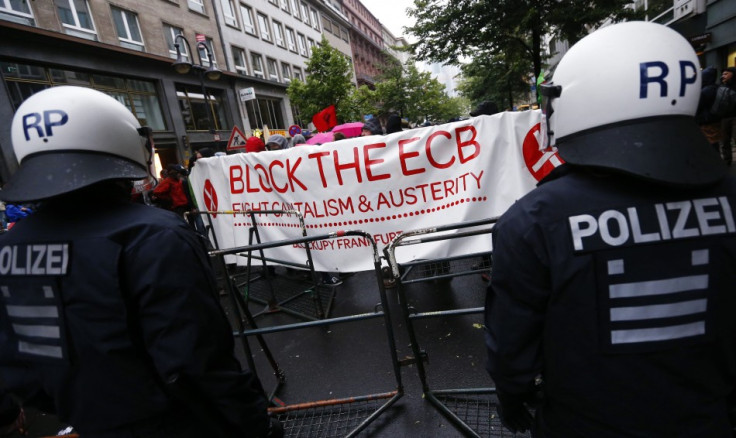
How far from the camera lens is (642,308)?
105cm

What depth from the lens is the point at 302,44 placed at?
34.0 m

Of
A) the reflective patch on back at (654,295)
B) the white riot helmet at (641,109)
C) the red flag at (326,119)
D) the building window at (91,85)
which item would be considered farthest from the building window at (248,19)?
the reflective patch on back at (654,295)

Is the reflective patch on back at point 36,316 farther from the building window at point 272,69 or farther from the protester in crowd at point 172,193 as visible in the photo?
the building window at point 272,69

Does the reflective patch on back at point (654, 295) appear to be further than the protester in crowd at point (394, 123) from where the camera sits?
No

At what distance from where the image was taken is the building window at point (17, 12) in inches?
484

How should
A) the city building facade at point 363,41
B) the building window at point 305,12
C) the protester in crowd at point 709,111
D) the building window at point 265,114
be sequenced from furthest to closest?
1. the city building facade at point 363,41
2. the building window at point 305,12
3. the building window at point 265,114
4. the protester in crowd at point 709,111

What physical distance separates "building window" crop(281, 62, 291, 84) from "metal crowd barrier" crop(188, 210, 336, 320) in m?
28.0

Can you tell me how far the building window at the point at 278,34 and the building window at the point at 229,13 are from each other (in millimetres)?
4909

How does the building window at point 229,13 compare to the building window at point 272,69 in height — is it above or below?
above

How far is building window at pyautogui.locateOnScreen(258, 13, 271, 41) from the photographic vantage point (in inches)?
1093

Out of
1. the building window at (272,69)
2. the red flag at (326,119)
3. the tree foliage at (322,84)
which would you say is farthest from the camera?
the building window at (272,69)

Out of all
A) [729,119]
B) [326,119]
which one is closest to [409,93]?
[326,119]

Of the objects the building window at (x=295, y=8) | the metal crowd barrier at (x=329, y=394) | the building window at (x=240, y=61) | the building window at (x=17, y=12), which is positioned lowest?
the metal crowd barrier at (x=329, y=394)

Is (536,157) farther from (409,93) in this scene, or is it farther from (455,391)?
(409,93)
